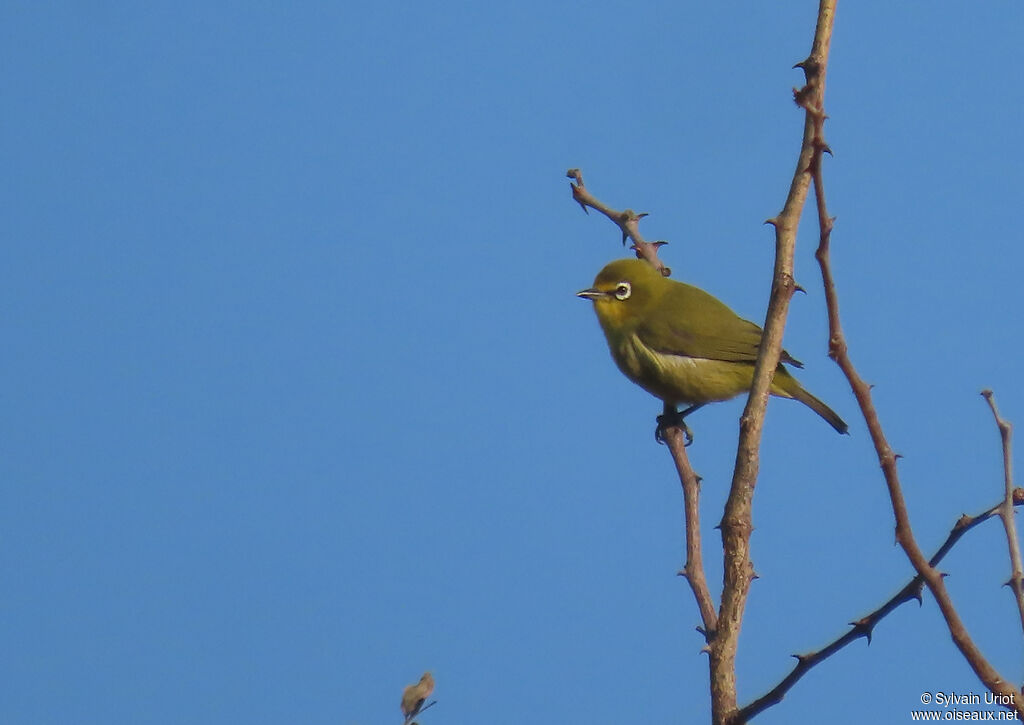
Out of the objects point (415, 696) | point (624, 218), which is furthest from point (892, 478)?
point (624, 218)

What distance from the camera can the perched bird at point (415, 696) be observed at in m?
2.50

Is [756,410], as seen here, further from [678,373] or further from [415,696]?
[678,373]

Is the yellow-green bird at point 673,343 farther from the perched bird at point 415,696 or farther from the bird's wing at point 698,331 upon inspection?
the perched bird at point 415,696

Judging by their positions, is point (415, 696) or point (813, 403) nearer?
point (415, 696)

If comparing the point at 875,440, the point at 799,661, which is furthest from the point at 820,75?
the point at 799,661

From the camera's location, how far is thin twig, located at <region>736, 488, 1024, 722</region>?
2650mm

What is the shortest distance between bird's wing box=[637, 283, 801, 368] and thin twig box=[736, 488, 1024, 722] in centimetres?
476

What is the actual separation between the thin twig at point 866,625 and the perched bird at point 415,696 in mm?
737

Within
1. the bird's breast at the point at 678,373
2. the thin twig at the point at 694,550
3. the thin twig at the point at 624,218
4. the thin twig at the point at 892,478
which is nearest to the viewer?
the thin twig at the point at 892,478

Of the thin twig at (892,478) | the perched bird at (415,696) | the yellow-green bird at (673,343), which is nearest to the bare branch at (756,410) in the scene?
the thin twig at (892,478)

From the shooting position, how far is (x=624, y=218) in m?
6.31

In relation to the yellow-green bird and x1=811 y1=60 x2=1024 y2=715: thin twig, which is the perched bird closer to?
x1=811 y1=60 x2=1024 y2=715: thin twig

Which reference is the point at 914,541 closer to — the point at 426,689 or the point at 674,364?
the point at 426,689

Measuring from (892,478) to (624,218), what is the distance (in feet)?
12.6
